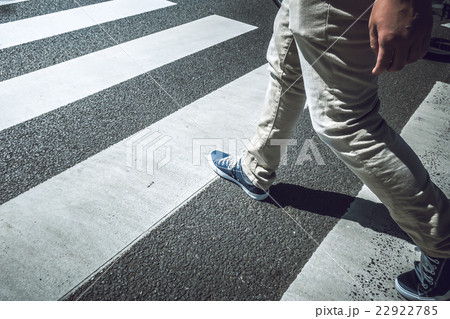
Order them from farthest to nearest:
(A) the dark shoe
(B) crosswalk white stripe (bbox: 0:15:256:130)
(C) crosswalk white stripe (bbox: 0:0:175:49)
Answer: (C) crosswalk white stripe (bbox: 0:0:175:49) < (B) crosswalk white stripe (bbox: 0:15:256:130) < (A) the dark shoe

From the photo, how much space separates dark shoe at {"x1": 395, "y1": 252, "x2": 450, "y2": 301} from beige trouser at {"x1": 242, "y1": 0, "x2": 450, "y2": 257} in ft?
0.25

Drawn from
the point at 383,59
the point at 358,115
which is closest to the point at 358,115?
the point at 358,115

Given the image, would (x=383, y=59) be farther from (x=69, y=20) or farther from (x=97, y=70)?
(x=69, y=20)

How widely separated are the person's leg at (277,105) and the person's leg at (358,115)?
28 centimetres

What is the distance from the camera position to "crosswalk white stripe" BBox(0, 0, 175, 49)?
3.70 meters

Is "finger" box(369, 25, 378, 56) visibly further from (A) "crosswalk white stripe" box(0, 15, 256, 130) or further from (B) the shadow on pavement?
(A) "crosswalk white stripe" box(0, 15, 256, 130)

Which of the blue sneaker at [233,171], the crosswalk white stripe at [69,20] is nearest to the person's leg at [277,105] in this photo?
the blue sneaker at [233,171]

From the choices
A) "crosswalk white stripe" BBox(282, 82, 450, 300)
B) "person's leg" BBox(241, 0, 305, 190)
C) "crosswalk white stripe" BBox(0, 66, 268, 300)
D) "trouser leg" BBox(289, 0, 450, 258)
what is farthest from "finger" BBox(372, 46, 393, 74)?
"crosswalk white stripe" BBox(0, 66, 268, 300)

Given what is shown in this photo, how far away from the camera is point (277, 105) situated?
1.91m

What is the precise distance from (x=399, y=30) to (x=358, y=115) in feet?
1.10

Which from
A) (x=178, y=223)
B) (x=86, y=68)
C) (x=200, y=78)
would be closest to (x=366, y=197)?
(x=178, y=223)
